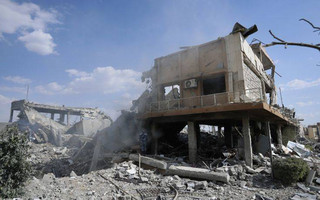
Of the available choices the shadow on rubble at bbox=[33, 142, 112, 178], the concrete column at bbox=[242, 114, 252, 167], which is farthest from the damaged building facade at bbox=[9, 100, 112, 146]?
the concrete column at bbox=[242, 114, 252, 167]

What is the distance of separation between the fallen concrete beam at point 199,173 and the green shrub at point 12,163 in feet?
22.8

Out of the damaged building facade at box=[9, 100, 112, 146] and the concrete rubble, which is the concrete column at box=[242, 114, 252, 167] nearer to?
the concrete rubble

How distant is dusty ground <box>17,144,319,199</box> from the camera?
817cm

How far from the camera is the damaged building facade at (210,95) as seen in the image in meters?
12.9

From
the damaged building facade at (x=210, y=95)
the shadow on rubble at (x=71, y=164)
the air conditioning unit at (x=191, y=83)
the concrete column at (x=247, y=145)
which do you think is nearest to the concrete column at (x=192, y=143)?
the damaged building facade at (x=210, y=95)

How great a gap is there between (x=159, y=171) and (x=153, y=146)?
5.25 m

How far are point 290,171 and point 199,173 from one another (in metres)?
4.29

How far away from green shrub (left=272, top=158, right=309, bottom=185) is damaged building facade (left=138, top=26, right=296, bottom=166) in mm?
2320

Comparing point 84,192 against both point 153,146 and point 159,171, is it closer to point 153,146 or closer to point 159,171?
point 159,171

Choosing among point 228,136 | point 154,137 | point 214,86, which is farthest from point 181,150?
point 214,86

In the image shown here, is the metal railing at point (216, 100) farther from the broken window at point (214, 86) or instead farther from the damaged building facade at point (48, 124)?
the damaged building facade at point (48, 124)

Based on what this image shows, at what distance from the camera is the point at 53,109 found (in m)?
31.8

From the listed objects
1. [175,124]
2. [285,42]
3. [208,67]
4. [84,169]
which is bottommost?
[84,169]

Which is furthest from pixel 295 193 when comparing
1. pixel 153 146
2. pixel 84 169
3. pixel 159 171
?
pixel 84 169
